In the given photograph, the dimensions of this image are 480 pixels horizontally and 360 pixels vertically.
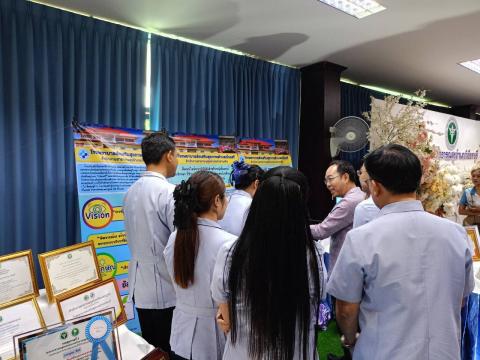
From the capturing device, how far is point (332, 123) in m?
4.08

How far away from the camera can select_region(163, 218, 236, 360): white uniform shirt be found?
4.01ft

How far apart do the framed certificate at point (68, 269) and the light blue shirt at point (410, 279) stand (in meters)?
1.13

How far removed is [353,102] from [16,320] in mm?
4533

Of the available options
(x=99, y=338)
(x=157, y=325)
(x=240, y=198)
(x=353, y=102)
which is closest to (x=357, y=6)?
(x=240, y=198)

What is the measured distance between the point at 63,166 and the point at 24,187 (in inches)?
12.0

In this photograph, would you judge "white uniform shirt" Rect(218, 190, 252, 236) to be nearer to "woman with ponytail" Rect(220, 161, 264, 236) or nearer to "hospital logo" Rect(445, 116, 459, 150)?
"woman with ponytail" Rect(220, 161, 264, 236)

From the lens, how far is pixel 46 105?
8.28 feet

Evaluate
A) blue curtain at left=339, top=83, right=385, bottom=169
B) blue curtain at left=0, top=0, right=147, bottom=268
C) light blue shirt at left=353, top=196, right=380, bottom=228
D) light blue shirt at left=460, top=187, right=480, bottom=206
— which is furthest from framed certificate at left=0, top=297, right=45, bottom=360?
blue curtain at left=339, top=83, right=385, bottom=169

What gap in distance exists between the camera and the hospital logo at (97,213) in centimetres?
253

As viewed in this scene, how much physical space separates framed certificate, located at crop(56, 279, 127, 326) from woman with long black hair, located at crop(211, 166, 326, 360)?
22.4 inches

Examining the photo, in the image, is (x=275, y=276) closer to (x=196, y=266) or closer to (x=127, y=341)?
(x=196, y=266)

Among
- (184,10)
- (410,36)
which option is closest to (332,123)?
(410,36)

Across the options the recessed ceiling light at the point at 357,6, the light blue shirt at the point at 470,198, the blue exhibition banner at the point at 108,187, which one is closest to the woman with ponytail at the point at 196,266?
the blue exhibition banner at the point at 108,187

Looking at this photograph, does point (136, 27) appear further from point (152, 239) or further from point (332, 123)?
point (332, 123)
